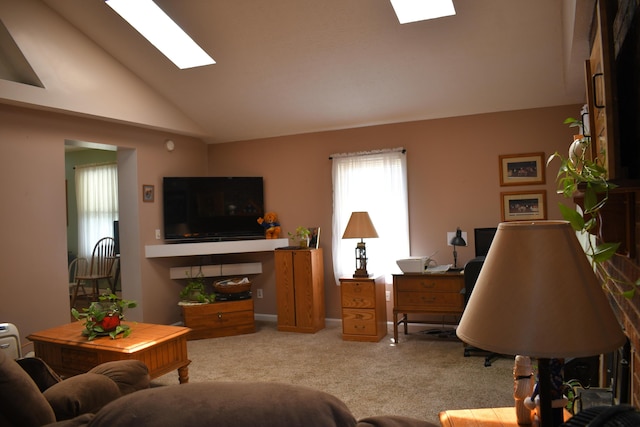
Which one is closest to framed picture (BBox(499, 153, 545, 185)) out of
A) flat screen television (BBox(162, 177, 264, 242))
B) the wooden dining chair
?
flat screen television (BBox(162, 177, 264, 242))

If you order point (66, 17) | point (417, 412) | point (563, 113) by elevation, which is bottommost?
point (417, 412)

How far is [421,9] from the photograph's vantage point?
12.2ft

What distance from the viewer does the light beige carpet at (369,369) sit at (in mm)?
3363

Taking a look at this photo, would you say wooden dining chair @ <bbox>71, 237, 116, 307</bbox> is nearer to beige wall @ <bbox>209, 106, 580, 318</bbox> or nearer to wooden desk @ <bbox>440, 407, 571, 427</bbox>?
beige wall @ <bbox>209, 106, 580, 318</bbox>

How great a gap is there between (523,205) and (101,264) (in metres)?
5.74

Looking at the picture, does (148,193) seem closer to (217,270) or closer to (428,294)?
(217,270)

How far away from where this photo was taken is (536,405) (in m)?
1.47

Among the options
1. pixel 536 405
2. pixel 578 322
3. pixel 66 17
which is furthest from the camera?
pixel 66 17

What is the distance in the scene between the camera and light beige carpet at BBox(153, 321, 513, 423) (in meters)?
3.36

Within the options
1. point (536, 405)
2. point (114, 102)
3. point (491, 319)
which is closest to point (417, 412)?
point (536, 405)

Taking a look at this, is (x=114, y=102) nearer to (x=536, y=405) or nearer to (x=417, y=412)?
(x=417, y=412)

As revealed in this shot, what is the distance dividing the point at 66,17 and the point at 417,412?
14.6ft

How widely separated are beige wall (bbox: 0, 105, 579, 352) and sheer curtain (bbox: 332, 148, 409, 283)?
13 cm

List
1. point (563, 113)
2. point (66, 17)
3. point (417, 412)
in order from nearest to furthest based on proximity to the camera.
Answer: point (417, 412), point (66, 17), point (563, 113)
